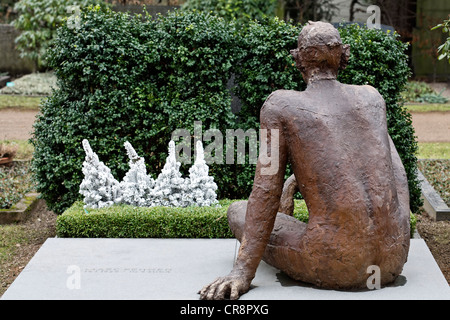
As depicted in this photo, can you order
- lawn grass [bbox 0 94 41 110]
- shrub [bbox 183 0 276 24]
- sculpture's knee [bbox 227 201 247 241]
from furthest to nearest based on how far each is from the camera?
shrub [bbox 183 0 276 24]
lawn grass [bbox 0 94 41 110]
sculpture's knee [bbox 227 201 247 241]

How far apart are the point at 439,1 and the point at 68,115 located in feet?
54.1

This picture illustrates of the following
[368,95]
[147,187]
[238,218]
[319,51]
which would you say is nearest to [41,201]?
[147,187]

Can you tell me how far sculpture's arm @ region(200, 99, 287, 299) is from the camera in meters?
4.23

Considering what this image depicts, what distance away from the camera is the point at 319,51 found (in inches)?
172

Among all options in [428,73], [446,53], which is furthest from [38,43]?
[446,53]

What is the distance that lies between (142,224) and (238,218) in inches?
71.5

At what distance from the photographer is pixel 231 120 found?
25.0 ft

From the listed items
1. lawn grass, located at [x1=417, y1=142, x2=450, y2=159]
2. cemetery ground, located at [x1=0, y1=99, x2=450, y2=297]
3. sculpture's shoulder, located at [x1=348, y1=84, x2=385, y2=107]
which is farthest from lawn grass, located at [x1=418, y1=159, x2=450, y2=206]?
sculpture's shoulder, located at [x1=348, y1=84, x2=385, y2=107]

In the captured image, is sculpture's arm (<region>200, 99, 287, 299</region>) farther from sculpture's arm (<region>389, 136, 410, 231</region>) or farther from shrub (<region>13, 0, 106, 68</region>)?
shrub (<region>13, 0, 106, 68</region>)

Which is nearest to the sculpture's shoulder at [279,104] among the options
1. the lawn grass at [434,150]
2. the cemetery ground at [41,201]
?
the cemetery ground at [41,201]

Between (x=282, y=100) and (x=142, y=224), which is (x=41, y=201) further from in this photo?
(x=282, y=100)

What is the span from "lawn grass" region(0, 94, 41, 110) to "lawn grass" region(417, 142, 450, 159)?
27.3 ft
